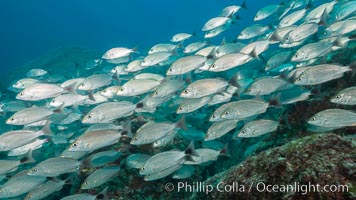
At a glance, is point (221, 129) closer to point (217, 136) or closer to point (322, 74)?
point (217, 136)

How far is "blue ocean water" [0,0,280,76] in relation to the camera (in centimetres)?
12619

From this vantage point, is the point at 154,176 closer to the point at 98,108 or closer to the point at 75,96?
the point at 98,108

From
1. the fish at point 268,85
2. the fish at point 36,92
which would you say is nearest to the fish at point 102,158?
the fish at point 36,92

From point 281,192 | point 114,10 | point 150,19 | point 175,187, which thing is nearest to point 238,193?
point 281,192

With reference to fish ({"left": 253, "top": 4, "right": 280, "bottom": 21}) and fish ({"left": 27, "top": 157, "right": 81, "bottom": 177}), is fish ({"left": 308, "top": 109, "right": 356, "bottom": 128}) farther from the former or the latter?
fish ({"left": 253, "top": 4, "right": 280, "bottom": 21})

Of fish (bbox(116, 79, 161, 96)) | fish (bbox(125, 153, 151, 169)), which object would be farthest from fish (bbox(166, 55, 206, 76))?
fish (bbox(125, 153, 151, 169))

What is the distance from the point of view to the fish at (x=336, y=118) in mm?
4047

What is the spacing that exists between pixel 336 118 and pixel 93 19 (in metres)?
168

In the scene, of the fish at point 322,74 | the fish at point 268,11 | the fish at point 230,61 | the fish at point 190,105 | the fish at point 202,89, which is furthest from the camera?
the fish at point 268,11

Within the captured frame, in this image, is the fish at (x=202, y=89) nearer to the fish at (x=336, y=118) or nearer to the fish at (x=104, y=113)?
the fish at (x=104, y=113)

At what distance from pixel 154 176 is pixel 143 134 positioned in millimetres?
885

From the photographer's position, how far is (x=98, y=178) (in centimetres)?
511

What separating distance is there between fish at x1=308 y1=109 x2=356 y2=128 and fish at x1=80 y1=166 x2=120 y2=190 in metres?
3.51

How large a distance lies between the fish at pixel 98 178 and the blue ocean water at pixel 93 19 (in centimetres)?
11559
